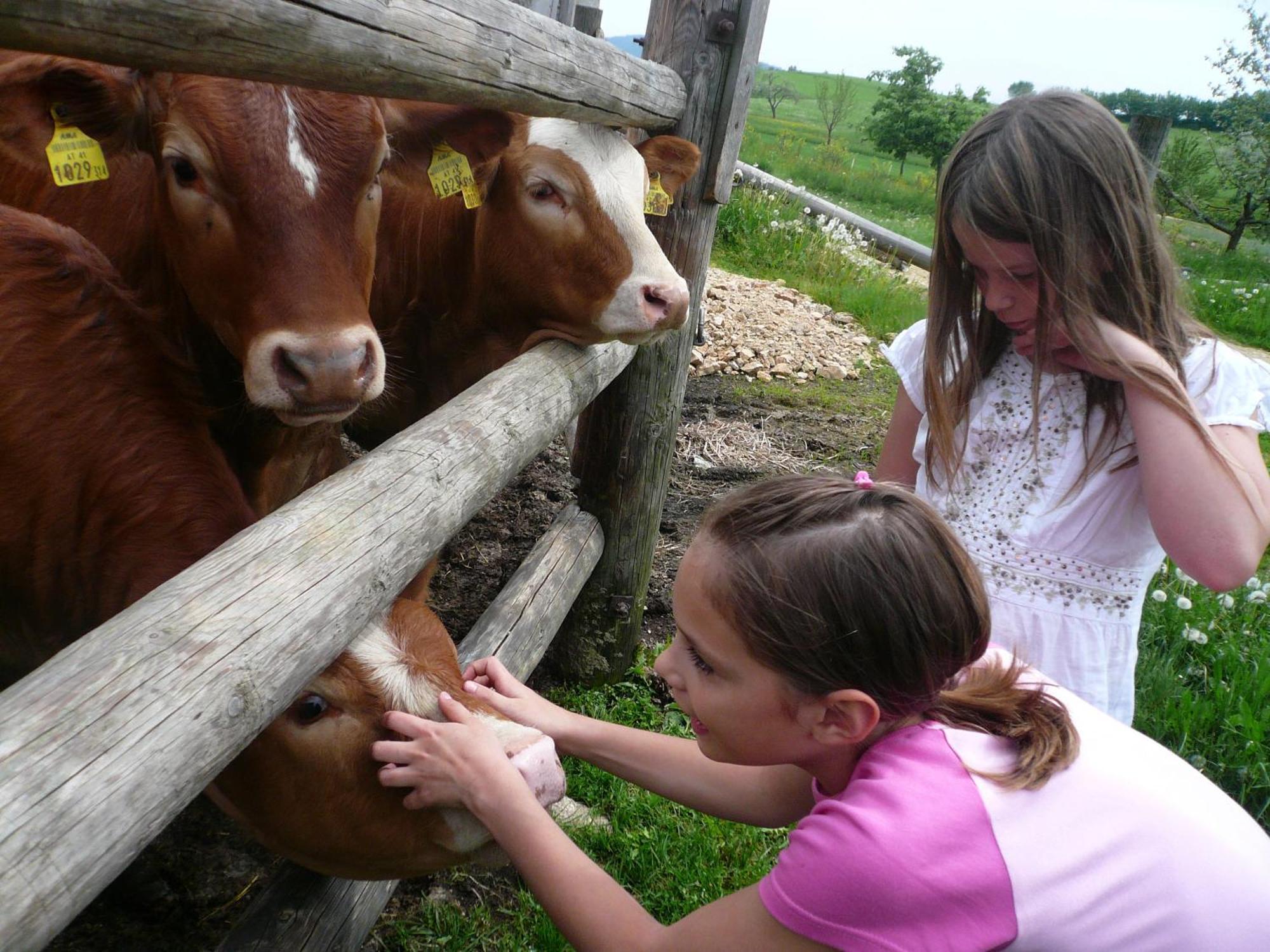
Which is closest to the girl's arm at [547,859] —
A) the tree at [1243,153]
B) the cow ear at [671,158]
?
the cow ear at [671,158]

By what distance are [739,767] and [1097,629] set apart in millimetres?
819

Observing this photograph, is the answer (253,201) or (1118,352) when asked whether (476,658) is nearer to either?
(253,201)

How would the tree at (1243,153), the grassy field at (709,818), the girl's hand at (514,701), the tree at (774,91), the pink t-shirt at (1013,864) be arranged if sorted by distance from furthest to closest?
the tree at (774,91) → the tree at (1243,153) → the grassy field at (709,818) → the girl's hand at (514,701) → the pink t-shirt at (1013,864)

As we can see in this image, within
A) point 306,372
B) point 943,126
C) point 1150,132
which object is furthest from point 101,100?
point 943,126

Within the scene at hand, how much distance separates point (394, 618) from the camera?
166 centimetres

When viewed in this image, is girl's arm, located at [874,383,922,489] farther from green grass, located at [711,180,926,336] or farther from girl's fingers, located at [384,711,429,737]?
green grass, located at [711,180,926,336]

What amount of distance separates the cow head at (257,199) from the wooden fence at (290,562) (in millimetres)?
323

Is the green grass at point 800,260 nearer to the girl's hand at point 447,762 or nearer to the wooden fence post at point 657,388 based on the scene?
the wooden fence post at point 657,388

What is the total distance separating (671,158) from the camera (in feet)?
9.99

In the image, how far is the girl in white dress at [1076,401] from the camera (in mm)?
1818

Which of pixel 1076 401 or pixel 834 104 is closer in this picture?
pixel 1076 401

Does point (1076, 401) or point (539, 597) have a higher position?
point (1076, 401)

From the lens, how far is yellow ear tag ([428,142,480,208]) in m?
2.78

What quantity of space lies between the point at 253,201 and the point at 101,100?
0.40m
